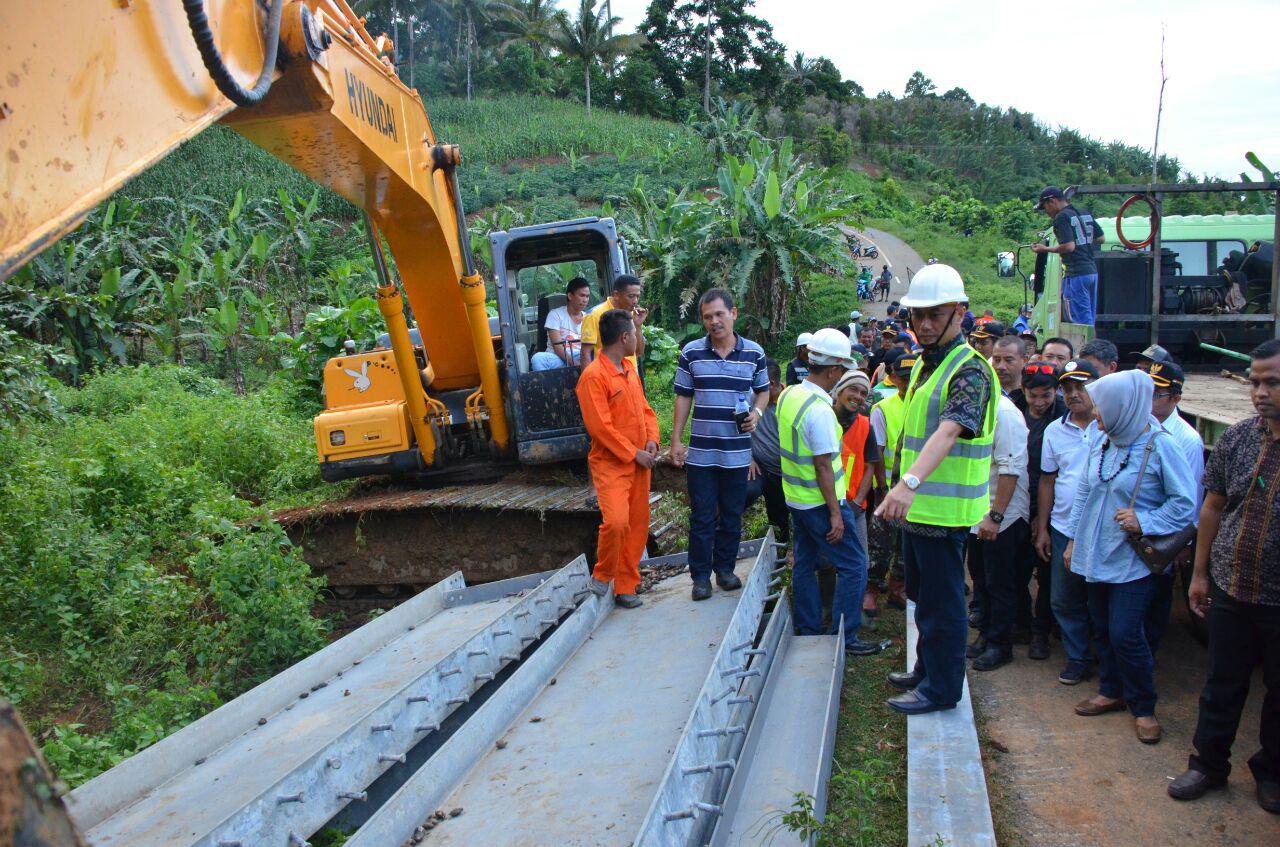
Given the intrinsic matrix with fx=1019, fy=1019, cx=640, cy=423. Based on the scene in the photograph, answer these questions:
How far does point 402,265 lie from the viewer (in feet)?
22.7

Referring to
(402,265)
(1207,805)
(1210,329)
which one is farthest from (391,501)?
(1210,329)

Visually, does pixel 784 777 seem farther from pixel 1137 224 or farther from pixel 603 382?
pixel 1137 224

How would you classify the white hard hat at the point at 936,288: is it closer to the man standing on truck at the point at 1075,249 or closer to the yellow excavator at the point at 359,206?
the yellow excavator at the point at 359,206

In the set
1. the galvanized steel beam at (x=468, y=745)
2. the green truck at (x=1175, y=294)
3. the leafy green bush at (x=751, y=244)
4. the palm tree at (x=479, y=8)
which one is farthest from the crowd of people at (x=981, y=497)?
the palm tree at (x=479, y=8)

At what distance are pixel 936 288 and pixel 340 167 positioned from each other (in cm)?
290

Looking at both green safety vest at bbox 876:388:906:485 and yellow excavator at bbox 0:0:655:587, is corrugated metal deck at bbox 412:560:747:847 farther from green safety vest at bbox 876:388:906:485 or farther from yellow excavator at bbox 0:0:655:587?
yellow excavator at bbox 0:0:655:587

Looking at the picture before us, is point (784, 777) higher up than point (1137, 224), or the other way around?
point (1137, 224)

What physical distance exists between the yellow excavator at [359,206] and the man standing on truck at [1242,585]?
142 inches

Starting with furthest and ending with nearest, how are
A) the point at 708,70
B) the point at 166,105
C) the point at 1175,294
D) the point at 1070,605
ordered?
the point at 708,70 → the point at 1175,294 → the point at 1070,605 → the point at 166,105

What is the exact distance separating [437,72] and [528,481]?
4395cm

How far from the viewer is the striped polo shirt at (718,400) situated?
5852 millimetres

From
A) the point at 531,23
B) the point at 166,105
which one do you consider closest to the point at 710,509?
the point at 166,105

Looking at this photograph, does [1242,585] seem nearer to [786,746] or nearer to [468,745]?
[786,746]

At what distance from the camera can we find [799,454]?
5.39 m
